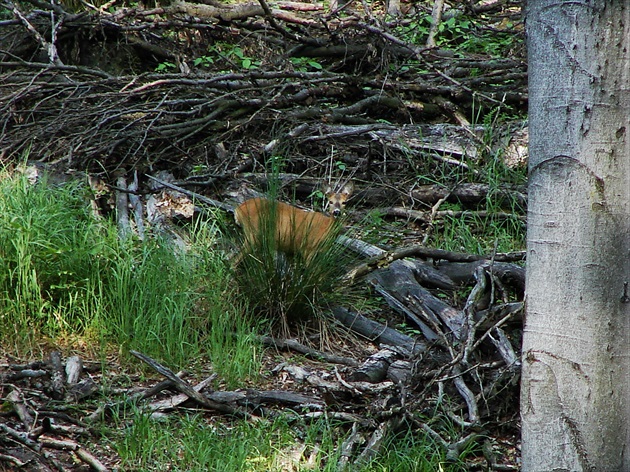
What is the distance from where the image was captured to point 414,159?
607 centimetres

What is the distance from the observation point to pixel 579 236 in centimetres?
204

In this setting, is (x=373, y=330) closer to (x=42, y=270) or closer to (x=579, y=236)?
(x=42, y=270)

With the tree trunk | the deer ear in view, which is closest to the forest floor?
the deer ear

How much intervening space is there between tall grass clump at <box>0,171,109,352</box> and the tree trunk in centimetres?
270

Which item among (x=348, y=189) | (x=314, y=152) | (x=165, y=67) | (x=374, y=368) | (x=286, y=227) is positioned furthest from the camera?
(x=165, y=67)

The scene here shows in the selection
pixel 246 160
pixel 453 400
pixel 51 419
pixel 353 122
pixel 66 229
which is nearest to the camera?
pixel 51 419

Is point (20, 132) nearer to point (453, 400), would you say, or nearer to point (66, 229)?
Result: point (66, 229)

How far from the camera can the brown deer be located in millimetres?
4238

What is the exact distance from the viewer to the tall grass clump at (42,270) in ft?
12.9

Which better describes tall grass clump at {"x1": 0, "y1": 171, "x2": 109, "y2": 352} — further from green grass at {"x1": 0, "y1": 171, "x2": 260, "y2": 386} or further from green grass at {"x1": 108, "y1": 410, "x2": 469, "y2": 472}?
green grass at {"x1": 108, "y1": 410, "x2": 469, "y2": 472}

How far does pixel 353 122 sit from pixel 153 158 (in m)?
1.80

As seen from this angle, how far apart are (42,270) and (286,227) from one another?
1409 mm

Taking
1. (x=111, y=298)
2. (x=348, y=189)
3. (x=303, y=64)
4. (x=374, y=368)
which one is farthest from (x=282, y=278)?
(x=303, y=64)

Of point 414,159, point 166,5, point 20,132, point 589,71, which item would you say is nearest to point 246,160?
point 414,159
